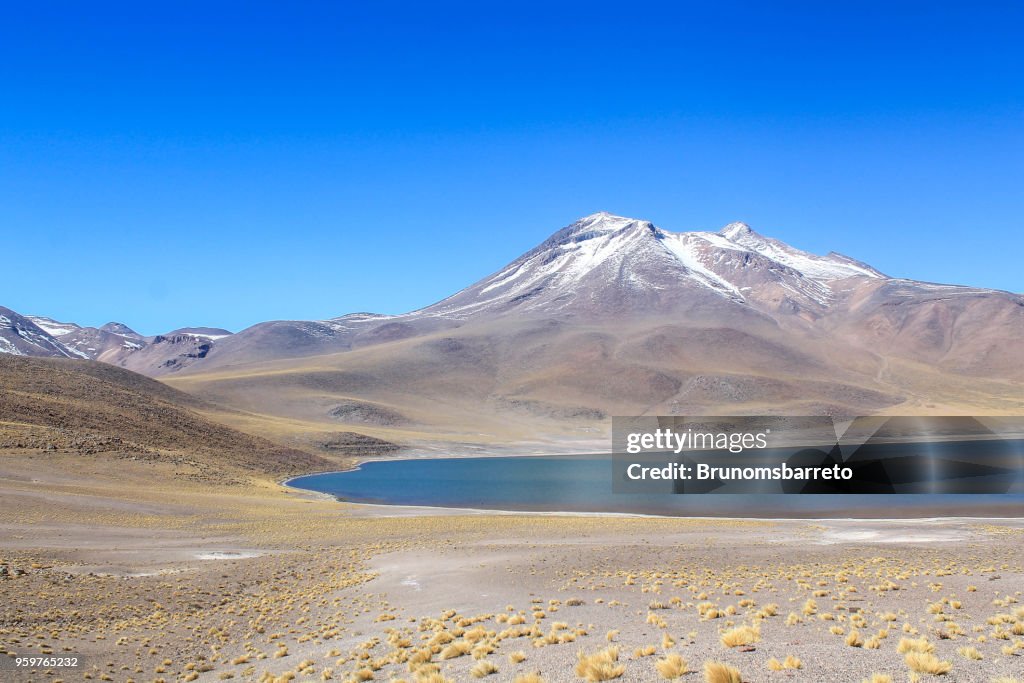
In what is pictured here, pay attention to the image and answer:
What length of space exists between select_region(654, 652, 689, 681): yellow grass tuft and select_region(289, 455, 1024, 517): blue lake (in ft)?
124

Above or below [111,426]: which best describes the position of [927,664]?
below

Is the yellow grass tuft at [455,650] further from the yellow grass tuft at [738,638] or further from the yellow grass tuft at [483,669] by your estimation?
the yellow grass tuft at [738,638]

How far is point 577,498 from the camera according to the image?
2261 inches

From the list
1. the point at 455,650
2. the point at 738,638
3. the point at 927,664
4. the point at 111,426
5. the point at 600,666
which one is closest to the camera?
the point at 927,664

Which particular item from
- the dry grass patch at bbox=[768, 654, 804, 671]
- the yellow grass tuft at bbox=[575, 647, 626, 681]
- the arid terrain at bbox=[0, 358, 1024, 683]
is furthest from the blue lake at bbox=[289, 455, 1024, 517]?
the dry grass patch at bbox=[768, 654, 804, 671]

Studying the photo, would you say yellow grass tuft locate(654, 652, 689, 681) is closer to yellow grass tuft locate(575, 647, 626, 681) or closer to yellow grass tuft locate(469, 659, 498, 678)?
yellow grass tuft locate(575, 647, 626, 681)

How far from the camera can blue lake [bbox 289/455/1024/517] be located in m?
48.0

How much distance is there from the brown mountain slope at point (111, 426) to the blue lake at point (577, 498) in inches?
275

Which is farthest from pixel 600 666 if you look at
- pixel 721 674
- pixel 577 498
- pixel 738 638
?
pixel 577 498

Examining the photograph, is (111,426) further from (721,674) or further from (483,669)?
(721,674)

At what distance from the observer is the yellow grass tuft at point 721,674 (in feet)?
31.0

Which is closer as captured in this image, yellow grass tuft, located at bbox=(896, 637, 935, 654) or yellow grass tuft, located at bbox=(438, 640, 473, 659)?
yellow grass tuft, located at bbox=(896, 637, 935, 654)

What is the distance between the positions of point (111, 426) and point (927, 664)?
69.3m

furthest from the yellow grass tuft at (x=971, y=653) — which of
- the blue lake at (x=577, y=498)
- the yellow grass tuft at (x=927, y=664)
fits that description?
the blue lake at (x=577, y=498)
